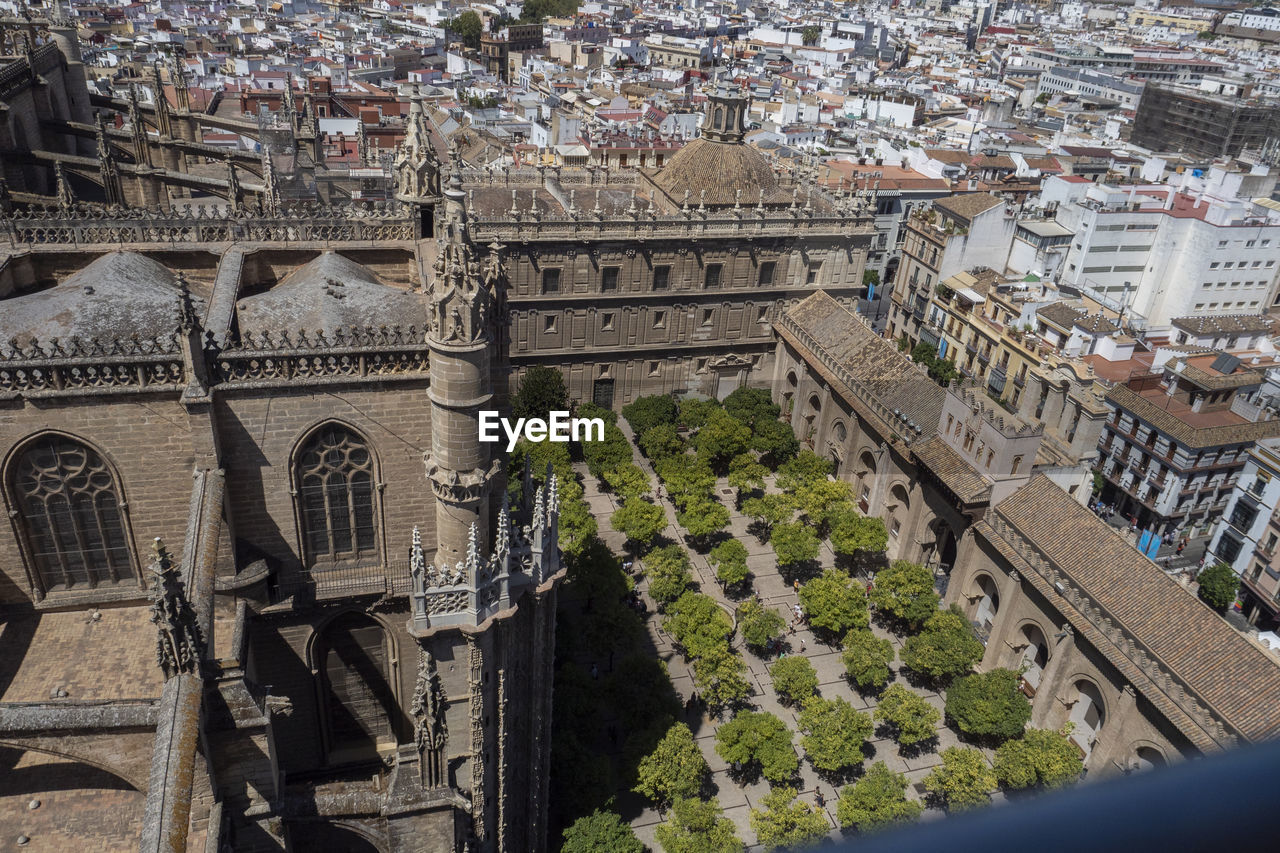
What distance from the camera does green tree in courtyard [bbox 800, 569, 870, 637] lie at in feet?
124

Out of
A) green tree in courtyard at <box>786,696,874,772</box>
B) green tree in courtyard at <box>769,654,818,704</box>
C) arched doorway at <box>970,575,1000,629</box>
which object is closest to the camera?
green tree in courtyard at <box>786,696,874,772</box>

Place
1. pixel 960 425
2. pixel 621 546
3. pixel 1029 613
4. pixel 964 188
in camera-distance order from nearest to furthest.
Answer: pixel 1029 613 < pixel 960 425 < pixel 621 546 < pixel 964 188

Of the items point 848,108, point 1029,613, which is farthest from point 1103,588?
point 848,108

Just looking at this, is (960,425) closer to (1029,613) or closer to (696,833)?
(1029,613)

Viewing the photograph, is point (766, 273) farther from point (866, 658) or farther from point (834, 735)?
point (834, 735)

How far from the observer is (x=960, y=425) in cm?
4209

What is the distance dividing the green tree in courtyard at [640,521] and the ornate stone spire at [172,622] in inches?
995

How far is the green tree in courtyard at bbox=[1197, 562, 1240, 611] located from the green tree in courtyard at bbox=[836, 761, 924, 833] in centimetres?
2460

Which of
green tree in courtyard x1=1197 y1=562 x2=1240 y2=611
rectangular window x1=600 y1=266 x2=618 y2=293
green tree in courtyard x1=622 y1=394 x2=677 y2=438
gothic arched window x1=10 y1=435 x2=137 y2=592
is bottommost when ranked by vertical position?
green tree in courtyard x1=1197 y1=562 x2=1240 y2=611

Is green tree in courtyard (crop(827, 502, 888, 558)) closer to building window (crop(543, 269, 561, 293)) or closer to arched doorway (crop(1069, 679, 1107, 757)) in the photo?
arched doorway (crop(1069, 679, 1107, 757))

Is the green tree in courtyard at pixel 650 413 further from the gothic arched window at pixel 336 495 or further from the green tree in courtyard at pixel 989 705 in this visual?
the gothic arched window at pixel 336 495

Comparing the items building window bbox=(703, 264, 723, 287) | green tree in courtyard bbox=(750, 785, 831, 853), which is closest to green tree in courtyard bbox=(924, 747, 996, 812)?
green tree in courtyard bbox=(750, 785, 831, 853)

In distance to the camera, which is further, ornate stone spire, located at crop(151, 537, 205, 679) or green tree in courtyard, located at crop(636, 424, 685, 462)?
green tree in courtyard, located at crop(636, 424, 685, 462)

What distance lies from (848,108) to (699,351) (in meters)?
75.9
